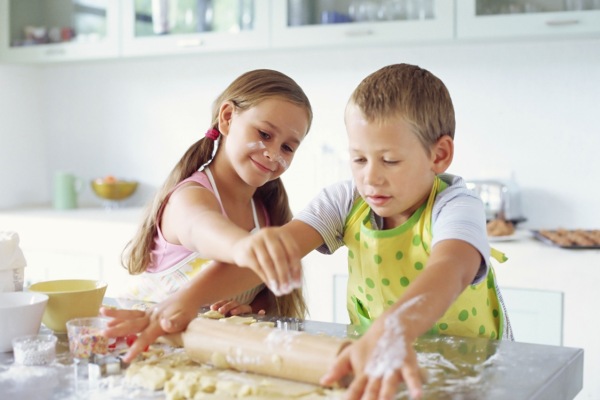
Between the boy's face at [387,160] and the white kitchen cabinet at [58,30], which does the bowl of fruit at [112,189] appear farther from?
the boy's face at [387,160]

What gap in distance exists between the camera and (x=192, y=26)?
2980 mm

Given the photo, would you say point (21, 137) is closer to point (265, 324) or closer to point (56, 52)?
point (56, 52)

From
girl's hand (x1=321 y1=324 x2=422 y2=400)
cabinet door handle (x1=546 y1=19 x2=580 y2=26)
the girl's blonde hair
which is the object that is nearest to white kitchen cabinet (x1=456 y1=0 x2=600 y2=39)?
cabinet door handle (x1=546 y1=19 x2=580 y2=26)

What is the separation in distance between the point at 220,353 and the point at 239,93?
694 mm

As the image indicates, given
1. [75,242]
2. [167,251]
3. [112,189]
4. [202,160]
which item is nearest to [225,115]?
[202,160]

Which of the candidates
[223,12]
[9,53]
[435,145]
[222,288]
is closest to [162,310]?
[222,288]

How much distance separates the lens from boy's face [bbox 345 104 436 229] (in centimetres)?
118

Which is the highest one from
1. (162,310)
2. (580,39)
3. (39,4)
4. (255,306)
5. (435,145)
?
(39,4)

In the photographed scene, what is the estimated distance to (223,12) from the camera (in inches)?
115

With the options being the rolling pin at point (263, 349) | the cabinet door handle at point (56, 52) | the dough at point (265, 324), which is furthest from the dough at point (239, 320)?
the cabinet door handle at point (56, 52)

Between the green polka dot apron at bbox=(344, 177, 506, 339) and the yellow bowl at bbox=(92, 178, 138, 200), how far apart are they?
2144 millimetres

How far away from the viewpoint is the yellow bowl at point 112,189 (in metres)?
3.31

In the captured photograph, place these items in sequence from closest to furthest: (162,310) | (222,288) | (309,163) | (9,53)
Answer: (162,310)
(222,288)
(309,163)
(9,53)

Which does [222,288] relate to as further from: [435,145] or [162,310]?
[435,145]
